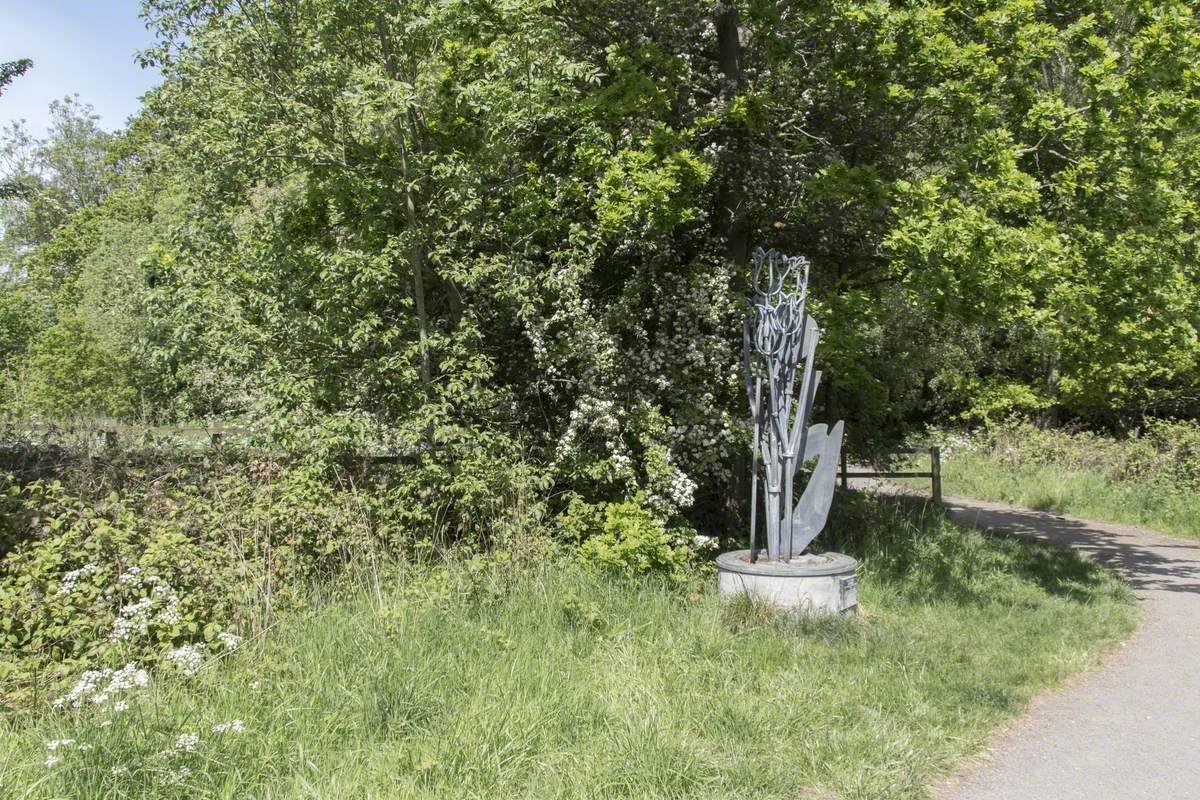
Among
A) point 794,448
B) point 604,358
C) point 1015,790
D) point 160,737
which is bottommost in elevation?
point 1015,790

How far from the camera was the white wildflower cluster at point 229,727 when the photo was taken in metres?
4.23

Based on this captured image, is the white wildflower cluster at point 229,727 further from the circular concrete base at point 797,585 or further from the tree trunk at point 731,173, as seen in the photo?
the tree trunk at point 731,173

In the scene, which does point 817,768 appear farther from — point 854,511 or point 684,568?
point 854,511

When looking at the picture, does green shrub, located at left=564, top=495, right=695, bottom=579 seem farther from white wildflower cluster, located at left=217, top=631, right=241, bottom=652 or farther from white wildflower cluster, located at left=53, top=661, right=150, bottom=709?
white wildflower cluster, located at left=53, top=661, right=150, bottom=709

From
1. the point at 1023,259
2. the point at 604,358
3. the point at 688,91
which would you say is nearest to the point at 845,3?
the point at 688,91

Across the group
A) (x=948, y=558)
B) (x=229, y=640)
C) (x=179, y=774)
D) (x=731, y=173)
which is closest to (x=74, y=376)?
(x=731, y=173)

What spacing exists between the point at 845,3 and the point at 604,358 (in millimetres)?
4167

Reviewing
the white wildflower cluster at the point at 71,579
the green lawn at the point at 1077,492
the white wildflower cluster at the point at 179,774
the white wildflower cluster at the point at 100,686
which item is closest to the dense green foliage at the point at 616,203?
the white wildflower cluster at the point at 71,579

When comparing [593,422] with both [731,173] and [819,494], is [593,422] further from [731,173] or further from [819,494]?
[731,173]

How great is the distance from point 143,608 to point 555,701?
7.85 feet

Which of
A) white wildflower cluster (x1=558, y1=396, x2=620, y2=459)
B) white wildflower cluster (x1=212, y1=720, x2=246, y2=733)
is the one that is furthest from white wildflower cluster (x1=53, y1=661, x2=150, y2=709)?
white wildflower cluster (x1=558, y1=396, x2=620, y2=459)

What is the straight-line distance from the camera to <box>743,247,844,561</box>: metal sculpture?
8188 mm

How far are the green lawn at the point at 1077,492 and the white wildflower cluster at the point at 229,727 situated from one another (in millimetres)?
14197

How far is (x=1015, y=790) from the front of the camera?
4.66 metres
